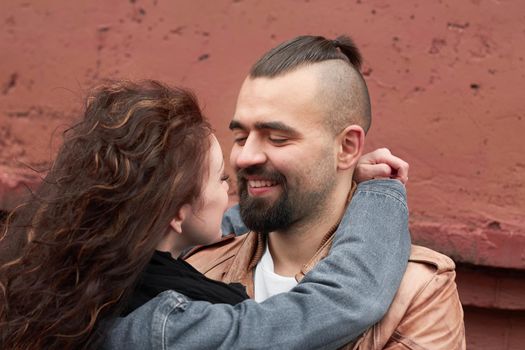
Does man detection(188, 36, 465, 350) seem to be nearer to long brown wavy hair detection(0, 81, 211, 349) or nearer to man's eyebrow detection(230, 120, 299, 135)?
man's eyebrow detection(230, 120, 299, 135)

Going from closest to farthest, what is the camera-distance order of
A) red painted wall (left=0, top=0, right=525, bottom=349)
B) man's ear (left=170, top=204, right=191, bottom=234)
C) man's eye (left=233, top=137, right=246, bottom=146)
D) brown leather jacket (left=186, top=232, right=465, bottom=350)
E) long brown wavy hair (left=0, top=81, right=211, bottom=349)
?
long brown wavy hair (left=0, top=81, right=211, bottom=349), man's ear (left=170, top=204, right=191, bottom=234), brown leather jacket (left=186, top=232, right=465, bottom=350), man's eye (left=233, top=137, right=246, bottom=146), red painted wall (left=0, top=0, right=525, bottom=349)

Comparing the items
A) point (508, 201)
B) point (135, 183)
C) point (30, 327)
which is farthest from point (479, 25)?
point (30, 327)

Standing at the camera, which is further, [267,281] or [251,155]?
[267,281]

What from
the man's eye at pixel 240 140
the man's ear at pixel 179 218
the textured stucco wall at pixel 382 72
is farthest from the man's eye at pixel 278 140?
the textured stucco wall at pixel 382 72

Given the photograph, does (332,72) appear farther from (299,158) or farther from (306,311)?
(306,311)

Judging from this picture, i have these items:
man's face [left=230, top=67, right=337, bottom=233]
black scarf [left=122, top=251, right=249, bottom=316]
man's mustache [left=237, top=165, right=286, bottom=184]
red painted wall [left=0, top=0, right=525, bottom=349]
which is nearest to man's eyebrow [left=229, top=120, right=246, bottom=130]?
man's face [left=230, top=67, right=337, bottom=233]

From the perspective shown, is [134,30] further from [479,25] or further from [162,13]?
[479,25]

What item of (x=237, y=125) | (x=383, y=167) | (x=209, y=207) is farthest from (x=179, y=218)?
(x=383, y=167)

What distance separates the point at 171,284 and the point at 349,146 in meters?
0.82

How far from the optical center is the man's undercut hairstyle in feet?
8.89

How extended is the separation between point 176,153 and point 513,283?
1999mm

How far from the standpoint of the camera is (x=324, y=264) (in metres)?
2.31

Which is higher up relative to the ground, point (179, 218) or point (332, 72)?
point (332, 72)

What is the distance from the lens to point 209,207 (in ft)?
7.64
